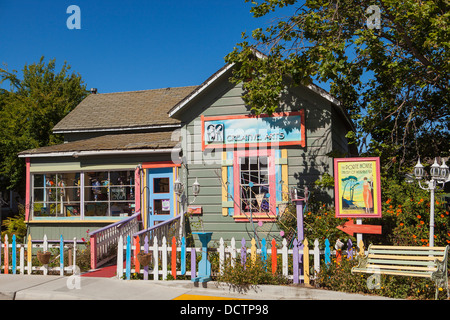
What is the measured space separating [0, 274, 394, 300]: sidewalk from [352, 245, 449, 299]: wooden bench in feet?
1.70

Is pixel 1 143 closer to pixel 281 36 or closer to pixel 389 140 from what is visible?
pixel 281 36

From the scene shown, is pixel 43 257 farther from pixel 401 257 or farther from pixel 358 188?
pixel 401 257

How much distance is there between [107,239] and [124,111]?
6.68 metres

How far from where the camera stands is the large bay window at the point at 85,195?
13438 mm

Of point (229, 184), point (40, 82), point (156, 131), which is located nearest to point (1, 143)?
point (40, 82)

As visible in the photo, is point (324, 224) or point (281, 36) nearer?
point (324, 224)

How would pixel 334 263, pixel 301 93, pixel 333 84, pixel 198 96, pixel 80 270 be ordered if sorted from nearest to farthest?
1. pixel 334 263
2. pixel 80 270
3. pixel 301 93
4. pixel 198 96
5. pixel 333 84

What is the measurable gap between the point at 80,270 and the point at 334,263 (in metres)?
5.93

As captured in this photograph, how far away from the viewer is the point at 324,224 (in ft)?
30.1

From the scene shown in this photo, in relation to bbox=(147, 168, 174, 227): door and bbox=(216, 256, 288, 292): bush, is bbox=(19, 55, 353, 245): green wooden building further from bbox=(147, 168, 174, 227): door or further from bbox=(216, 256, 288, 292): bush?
bbox=(216, 256, 288, 292): bush

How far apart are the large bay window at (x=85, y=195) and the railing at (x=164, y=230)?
2.50 m

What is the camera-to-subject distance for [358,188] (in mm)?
8352

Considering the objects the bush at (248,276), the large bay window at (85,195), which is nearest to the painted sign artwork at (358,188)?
the bush at (248,276)

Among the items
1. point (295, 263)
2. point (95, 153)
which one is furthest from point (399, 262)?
point (95, 153)
